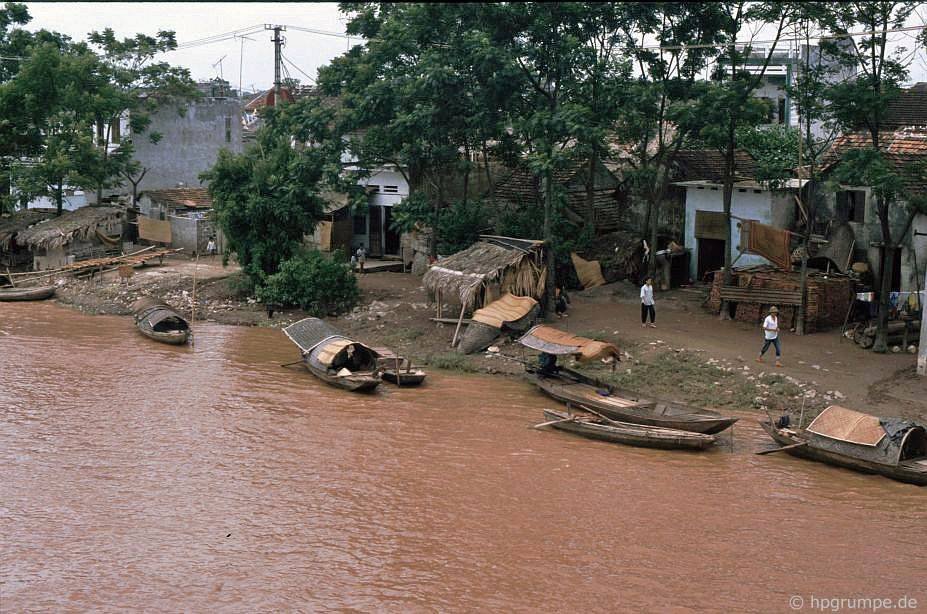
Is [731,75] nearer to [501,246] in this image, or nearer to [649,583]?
[501,246]

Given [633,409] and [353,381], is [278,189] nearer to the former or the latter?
[353,381]

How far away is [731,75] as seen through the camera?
22.6 m

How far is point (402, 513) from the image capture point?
13.5 m

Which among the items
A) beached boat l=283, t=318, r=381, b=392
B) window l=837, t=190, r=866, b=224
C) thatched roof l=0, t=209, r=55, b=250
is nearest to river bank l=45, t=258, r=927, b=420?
beached boat l=283, t=318, r=381, b=392

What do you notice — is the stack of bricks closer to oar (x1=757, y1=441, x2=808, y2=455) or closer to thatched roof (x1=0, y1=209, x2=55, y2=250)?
oar (x1=757, y1=441, x2=808, y2=455)

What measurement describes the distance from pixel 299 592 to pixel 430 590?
1.52m

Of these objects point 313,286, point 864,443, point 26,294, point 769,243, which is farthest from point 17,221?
point 864,443

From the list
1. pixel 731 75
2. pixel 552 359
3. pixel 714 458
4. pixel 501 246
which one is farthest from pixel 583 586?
pixel 731 75

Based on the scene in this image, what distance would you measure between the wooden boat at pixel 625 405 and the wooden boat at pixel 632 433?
6.1 inches

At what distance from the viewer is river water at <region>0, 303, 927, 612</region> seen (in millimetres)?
11578

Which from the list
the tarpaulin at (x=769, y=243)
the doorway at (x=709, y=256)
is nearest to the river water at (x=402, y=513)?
the tarpaulin at (x=769, y=243)

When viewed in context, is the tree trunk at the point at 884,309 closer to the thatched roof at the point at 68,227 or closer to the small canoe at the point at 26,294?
the small canoe at the point at 26,294

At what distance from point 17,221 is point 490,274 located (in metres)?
18.4

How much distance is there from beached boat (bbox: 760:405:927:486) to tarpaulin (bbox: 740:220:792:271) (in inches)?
297
